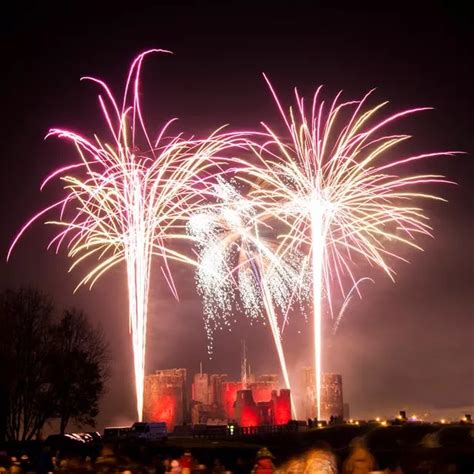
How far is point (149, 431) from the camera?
56469 mm

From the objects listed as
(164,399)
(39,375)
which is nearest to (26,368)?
(39,375)

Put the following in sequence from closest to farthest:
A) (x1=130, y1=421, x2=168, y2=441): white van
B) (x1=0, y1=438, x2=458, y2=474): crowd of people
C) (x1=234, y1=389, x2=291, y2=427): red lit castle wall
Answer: (x1=0, y1=438, x2=458, y2=474): crowd of people, (x1=130, y1=421, x2=168, y2=441): white van, (x1=234, y1=389, x2=291, y2=427): red lit castle wall

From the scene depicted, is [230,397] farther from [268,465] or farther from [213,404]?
[268,465]

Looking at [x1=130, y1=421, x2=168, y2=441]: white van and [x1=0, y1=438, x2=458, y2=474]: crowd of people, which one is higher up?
[x1=130, y1=421, x2=168, y2=441]: white van

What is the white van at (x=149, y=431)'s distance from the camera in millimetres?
55156

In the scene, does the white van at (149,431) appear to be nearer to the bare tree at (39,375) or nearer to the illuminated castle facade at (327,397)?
the bare tree at (39,375)

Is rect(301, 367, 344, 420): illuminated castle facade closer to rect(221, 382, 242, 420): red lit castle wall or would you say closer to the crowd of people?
rect(221, 382, 242, 420): red lit castle wall

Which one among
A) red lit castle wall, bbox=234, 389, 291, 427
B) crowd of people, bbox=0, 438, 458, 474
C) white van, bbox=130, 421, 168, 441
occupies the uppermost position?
red lit castle wall, bbox=234, 389, 291, 427

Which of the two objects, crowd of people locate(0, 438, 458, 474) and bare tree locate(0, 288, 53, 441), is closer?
crowd of people locate(0, 438, 458, 474)

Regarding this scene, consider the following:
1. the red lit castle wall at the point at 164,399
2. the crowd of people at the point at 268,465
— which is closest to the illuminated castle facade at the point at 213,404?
the red lit castle wall at the point at 164,399

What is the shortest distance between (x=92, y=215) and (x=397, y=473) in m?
26.7

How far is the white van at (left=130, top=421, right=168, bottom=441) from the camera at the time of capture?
181ft

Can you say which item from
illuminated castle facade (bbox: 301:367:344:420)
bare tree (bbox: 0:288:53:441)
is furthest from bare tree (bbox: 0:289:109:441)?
illuminated castle facade (bbox: 301:367:344:420)

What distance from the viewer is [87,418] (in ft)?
194
